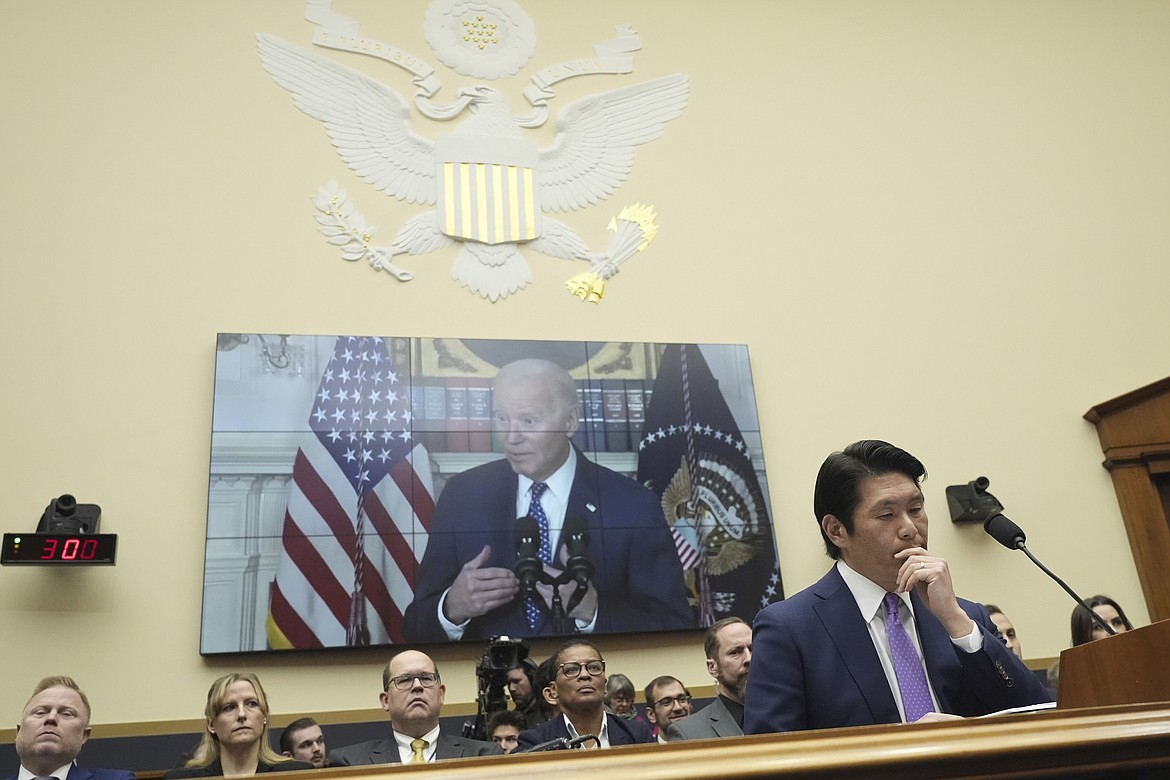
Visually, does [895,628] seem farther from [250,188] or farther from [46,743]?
[250,188]

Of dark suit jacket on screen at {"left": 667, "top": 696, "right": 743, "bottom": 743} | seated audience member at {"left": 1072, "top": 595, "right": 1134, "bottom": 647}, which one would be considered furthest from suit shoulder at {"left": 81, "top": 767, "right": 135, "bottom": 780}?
seated audience member at {"left": 1072, "top": 595, "right": 1134, "bottom": 647}

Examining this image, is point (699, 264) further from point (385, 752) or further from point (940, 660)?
point (940, 660)

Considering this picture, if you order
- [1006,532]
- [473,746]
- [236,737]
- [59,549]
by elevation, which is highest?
[59,549]

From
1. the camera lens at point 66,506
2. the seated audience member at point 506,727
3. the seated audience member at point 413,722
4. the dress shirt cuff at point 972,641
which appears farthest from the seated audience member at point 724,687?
the camera lens at point 66,506

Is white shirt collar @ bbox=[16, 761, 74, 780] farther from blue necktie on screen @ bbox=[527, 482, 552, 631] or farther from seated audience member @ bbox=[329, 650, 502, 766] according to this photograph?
blue necktie on screen @ bbox=[527, 482, 552, 631]

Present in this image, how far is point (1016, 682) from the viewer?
2225 mm

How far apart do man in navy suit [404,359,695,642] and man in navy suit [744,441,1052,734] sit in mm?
3801

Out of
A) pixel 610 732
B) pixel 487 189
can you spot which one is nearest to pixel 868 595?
pixel 610 732

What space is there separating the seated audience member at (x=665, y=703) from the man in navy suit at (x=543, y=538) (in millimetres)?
794

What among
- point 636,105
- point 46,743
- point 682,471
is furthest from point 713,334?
point 46,743

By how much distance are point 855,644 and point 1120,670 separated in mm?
597

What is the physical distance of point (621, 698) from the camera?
5660 millimetres

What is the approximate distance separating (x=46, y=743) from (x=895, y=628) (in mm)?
3375

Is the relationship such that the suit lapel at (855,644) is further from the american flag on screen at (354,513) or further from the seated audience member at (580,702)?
the american flag on screen at (354,513)
